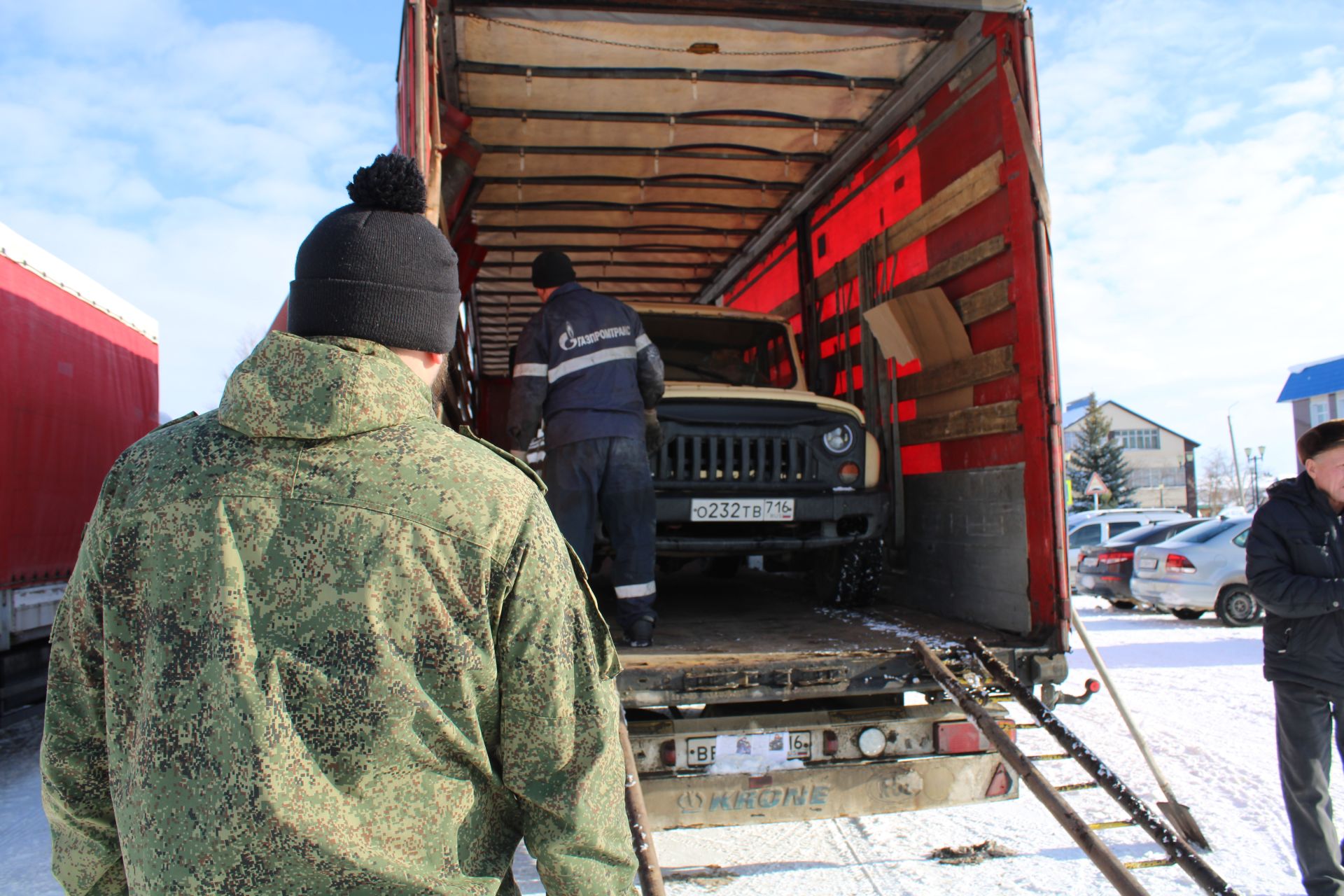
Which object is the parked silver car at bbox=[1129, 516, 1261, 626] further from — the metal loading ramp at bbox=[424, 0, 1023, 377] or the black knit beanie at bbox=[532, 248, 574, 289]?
the black knit beanie at bbox=[532, 248, 574, 289]

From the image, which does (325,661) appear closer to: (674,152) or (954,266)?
(954,266)

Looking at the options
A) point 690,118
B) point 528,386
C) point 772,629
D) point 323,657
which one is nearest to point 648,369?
point 528,386

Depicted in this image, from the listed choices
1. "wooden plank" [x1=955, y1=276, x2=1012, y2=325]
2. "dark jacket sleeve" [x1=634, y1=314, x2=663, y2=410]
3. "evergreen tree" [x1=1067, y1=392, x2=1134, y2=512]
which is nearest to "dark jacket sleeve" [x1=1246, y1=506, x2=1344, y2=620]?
"wooden plank" [x1=955, y1=276, x2=1012, y2=325]

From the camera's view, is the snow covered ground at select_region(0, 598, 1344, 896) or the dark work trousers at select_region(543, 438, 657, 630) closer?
the snow covered ground at select_region(0, 598, 1344, 896)

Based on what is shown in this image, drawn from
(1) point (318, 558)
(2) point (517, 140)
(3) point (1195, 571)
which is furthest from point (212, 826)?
(3) point (1195, 571)

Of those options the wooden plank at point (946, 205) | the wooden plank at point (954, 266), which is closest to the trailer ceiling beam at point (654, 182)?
the wooden plank at point (946, 205)

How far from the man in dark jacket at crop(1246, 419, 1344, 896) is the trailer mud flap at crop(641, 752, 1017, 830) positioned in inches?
37.5

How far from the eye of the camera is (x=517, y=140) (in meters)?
5.50

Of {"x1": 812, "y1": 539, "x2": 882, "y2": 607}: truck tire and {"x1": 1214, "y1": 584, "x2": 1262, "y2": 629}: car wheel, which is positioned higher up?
{"x1": 812, "y1": 539, "x2": 882, "y2": 607}: truck tire

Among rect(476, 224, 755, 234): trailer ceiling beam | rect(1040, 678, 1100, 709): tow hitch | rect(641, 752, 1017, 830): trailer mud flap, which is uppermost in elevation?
rect(476, 224, 755, 234): trailer ceiling beam

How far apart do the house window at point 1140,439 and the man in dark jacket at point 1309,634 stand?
7111cm

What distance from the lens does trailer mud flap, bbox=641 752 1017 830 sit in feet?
9.82

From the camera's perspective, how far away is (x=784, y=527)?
14.8 feet

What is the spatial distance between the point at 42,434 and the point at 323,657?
5.69 m
